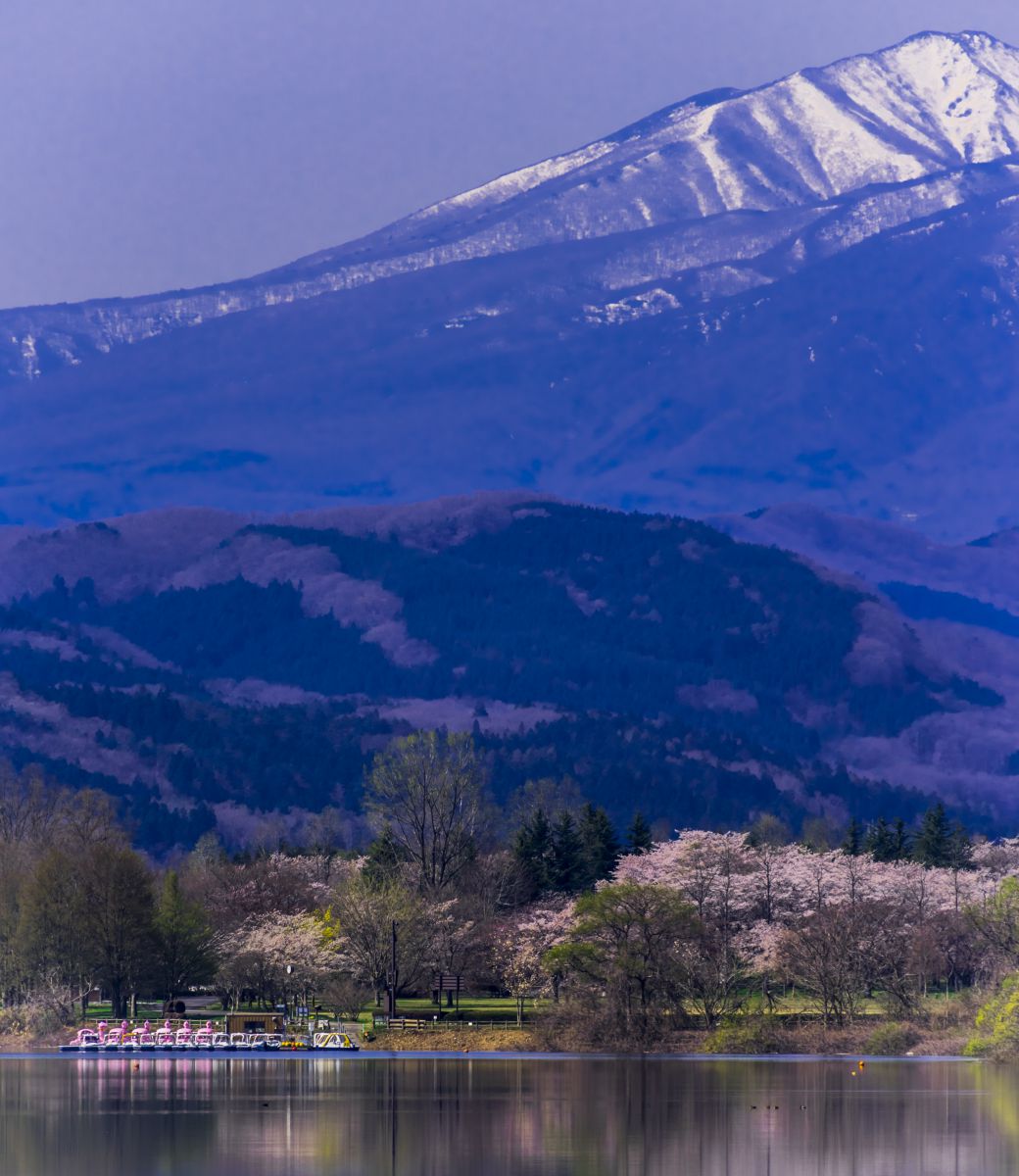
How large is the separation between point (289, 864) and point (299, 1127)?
91046 mm

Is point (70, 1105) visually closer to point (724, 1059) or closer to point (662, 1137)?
point (662, 1137)

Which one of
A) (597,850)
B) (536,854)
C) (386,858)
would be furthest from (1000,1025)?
(386,858)

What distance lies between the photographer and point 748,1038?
11150 centimetres

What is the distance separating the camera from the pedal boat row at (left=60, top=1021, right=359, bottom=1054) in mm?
115750

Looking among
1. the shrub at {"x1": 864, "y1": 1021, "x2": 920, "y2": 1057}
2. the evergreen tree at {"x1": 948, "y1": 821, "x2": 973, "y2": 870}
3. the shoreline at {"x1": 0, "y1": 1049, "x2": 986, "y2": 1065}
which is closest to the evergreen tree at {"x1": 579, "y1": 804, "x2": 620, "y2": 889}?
the evergreen tree at {"x1": 948, "y1": 821, "x2": 973, "y2": 870}

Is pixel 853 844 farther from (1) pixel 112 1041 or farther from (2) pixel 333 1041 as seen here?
(1) pixel 112 1041

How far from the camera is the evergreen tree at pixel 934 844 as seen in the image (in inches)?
6319

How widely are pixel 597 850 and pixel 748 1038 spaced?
3975 centimetres

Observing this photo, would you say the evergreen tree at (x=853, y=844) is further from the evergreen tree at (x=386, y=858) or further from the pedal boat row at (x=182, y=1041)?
the pedal boat row at (x=182, y=1041)

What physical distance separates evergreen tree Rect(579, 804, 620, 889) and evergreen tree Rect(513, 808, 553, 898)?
2276mm

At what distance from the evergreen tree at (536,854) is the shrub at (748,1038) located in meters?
36.1

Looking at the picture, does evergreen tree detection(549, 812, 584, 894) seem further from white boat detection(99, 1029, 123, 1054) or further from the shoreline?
white boat detection(99, 1029, 123, 1054)

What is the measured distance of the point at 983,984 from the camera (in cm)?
12006

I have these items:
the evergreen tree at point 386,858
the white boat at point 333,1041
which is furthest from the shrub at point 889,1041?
the evergreen tree at point 386,858
